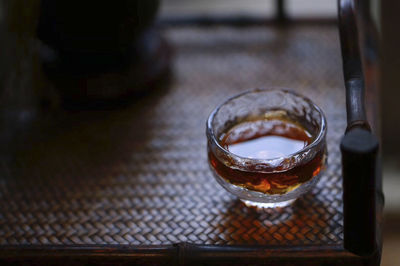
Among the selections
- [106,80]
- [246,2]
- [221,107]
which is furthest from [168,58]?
[246,2]

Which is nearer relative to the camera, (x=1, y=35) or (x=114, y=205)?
(x=114, y=205)

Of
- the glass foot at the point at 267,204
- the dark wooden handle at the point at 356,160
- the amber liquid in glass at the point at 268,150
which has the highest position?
the dark wooden handle at the point at 356,160

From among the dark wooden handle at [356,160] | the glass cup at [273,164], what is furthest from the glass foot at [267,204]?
the dark wooden handle at [356,160]

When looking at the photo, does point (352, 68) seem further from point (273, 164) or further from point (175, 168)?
point (175, 168)

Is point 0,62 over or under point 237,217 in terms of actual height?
over

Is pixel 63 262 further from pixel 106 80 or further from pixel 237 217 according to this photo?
pixel 106 80

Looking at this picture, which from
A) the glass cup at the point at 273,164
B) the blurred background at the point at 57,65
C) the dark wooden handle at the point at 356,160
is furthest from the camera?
the blurred background at the point at 57,65

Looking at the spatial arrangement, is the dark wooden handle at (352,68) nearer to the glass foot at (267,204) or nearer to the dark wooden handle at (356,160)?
the dark wooden handle at (356,160)

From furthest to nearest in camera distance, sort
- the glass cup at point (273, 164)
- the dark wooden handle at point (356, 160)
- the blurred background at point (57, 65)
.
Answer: the blurred background at point (57, 65), the glass cup at point (273, 164), the dark wooden handle at point (356, 160)

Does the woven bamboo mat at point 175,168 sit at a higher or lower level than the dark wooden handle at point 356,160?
lower
